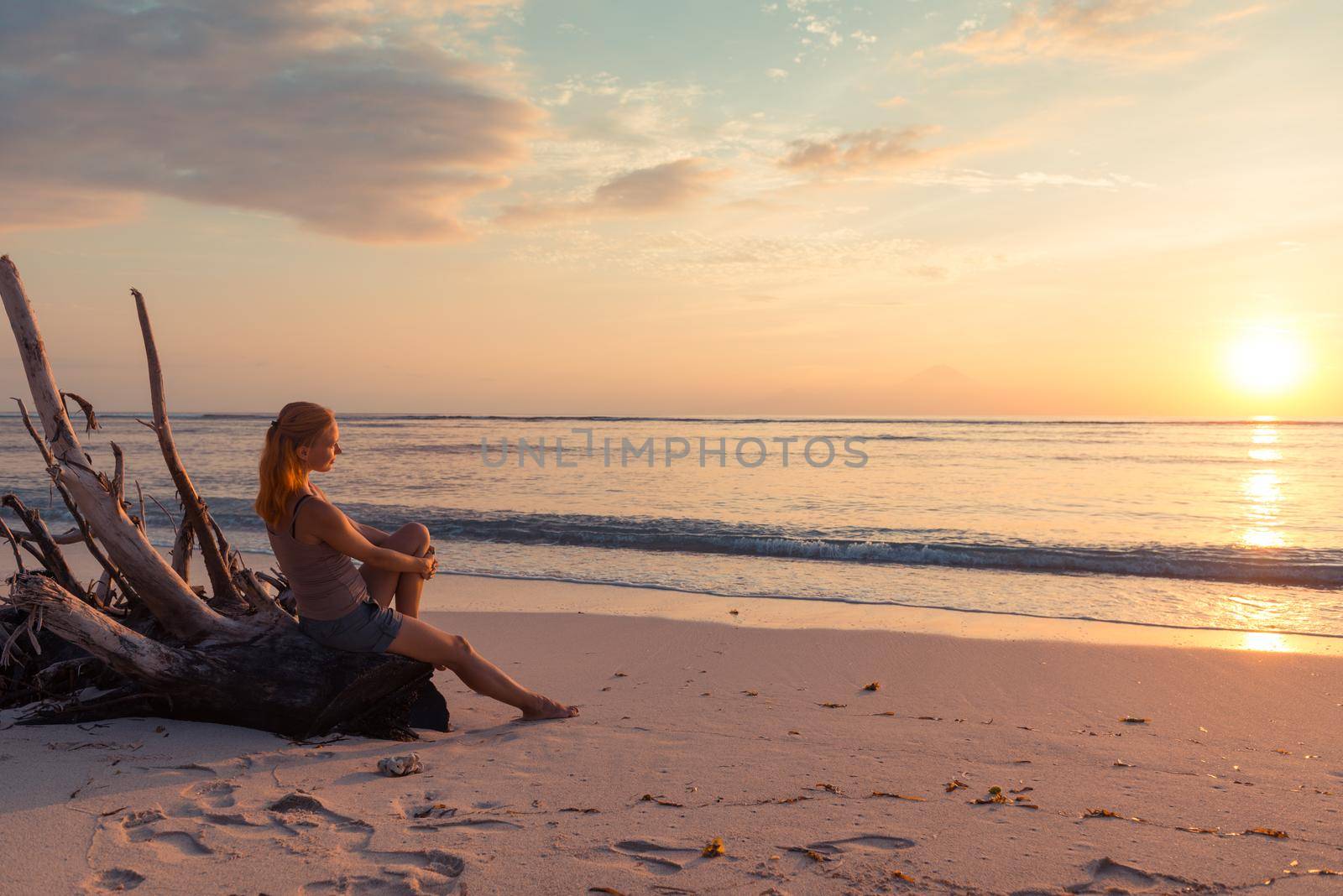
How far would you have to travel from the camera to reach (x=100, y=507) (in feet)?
14.9

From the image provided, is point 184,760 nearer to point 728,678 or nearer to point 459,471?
point 728,678

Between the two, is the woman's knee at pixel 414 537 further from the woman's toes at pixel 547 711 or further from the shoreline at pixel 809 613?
the shoreline at pixel 809 613

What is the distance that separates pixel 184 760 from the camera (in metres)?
4.13

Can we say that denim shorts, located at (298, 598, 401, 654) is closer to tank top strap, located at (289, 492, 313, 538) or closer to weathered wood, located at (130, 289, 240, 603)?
tank top strap, located at (289, 492, 313, 538)

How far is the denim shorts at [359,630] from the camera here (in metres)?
4.61

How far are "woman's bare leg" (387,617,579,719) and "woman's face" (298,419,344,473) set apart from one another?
0.98m

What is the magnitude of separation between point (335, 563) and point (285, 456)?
2.00ft

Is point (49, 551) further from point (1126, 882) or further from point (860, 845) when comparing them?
point (1126, 882)

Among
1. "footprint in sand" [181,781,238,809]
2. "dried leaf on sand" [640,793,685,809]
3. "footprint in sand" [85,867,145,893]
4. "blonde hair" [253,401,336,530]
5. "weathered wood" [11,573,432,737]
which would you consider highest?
"blonde hair" [253,401,336,530]

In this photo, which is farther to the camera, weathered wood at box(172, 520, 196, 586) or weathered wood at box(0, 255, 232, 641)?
weathered wood at box(172, 520, 196, 586)

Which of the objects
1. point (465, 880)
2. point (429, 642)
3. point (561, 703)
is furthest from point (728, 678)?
point (465, 880)

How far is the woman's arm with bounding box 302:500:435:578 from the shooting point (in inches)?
172

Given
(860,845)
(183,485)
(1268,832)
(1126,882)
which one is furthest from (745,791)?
(183,485)

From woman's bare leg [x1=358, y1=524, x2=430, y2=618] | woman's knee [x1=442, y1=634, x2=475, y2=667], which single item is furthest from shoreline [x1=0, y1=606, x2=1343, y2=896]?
woman's bare leg [x1=358, y1=524, x2=430, y2=618]
